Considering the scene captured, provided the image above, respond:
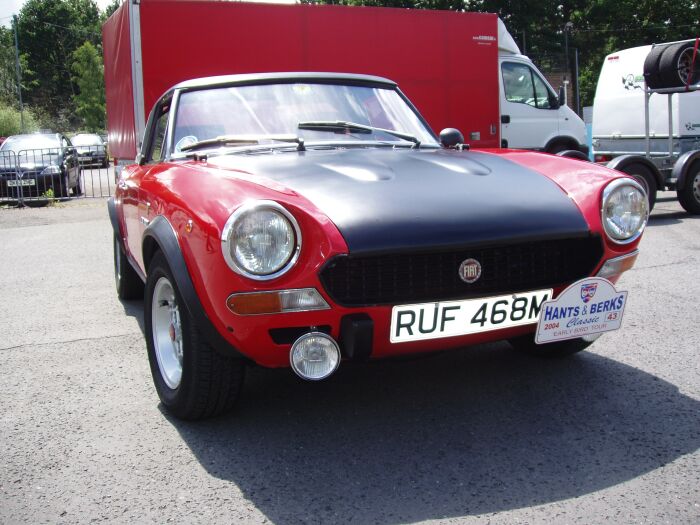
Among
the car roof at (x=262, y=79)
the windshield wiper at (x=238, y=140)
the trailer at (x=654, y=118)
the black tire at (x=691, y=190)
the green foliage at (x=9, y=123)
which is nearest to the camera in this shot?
the windshield wiper at (x=238, y=140)

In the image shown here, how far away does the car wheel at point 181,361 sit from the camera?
9.07 ft

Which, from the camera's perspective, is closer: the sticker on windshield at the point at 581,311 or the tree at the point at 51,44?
the sticker on windshield at the point at 581,311

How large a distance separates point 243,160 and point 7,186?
12.1m

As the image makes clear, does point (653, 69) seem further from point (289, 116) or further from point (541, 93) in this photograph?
point (289, 116)

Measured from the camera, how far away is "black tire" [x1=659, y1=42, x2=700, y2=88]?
941 cm

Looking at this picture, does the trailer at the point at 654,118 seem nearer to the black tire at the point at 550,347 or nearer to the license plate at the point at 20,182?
the black tire at the point at 550,347

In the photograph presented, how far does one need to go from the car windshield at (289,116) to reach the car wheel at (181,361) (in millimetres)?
837

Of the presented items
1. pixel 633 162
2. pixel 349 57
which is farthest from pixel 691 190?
pixel 349 57

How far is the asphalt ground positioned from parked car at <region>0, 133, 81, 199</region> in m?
10.5

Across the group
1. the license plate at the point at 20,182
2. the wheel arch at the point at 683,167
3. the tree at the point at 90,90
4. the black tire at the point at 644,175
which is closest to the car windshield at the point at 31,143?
the license plate at the point at 20,182

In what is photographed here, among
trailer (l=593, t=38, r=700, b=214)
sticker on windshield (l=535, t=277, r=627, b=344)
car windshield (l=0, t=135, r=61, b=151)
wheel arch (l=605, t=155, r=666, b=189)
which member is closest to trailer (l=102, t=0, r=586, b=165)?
trailer (l=593, t=38, r=700, b=214)

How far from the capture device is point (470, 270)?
8.78ft

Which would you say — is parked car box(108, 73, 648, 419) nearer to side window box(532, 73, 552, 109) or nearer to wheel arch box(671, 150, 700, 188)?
wheel arch box(671, 150, 700, 188)

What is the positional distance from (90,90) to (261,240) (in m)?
59.0
